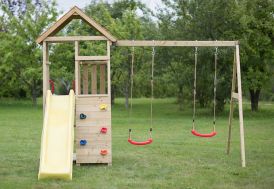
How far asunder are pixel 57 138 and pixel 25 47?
24.0 m

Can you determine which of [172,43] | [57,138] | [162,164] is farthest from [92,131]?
[172,43]

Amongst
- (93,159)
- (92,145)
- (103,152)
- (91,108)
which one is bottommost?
(93,159)

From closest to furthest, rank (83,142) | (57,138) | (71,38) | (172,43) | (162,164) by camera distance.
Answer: (57,138) < (83,142) < (71,38) < (162,164) < (172,43)

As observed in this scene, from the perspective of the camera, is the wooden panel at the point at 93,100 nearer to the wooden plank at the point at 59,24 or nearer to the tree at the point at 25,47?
the wooden plank at the point at 59,24

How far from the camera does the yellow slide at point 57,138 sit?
8.34 m

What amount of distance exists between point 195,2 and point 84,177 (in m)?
15.8

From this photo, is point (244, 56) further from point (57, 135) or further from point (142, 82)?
point (57, 135)

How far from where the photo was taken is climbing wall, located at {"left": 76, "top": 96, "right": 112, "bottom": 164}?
384 inches

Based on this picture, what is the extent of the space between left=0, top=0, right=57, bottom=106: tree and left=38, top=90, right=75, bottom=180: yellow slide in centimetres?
2143

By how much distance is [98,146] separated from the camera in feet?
32.0

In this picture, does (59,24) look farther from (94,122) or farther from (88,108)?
(94,122)

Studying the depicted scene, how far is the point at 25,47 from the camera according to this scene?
105ft

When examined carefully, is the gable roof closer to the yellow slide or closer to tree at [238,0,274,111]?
the yellow slide

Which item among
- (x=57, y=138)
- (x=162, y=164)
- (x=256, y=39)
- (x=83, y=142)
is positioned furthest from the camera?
(x=256, y=39)
